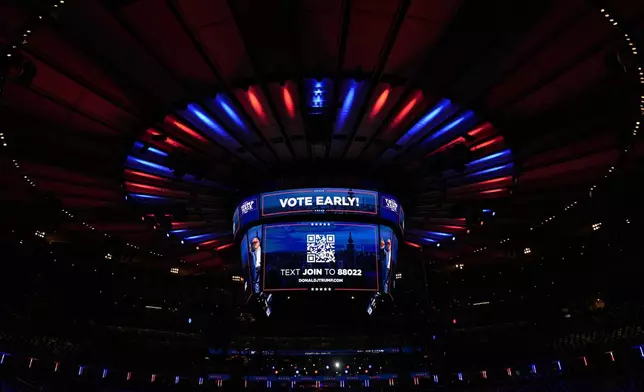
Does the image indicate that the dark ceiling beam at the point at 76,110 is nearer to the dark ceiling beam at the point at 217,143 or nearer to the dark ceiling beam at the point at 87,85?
the dark ceiling beam at the point at 87,85

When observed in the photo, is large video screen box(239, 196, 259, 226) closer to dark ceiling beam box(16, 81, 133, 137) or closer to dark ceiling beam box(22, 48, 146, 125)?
dark ceiling beam box(16, 81, 133, 137)

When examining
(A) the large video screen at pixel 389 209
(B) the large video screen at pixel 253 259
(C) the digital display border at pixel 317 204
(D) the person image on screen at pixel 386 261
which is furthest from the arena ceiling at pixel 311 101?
(D) the person image on screen at pixel 386 261

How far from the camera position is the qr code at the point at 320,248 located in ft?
48.4

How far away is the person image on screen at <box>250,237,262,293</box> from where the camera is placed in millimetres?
15094

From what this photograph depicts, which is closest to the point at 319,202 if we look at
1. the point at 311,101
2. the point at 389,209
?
the point at 389,209

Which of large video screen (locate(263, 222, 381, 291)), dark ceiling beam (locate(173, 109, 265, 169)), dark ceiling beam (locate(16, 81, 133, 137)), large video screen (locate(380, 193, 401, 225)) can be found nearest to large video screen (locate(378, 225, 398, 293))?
large video screen (locate(263, 222, 381, 291))

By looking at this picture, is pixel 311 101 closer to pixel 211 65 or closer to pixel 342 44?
pixel 342 44

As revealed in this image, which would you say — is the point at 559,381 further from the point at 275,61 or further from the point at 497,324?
the point at 275,61

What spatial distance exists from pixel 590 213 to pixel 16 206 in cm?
2396

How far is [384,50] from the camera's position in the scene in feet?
34.0

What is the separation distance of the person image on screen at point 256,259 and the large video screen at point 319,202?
903mm

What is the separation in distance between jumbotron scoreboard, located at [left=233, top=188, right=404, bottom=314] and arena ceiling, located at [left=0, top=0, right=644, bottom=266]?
0.75 meters

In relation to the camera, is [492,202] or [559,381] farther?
[559,381]

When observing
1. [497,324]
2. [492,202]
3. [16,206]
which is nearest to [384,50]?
[492,202]
